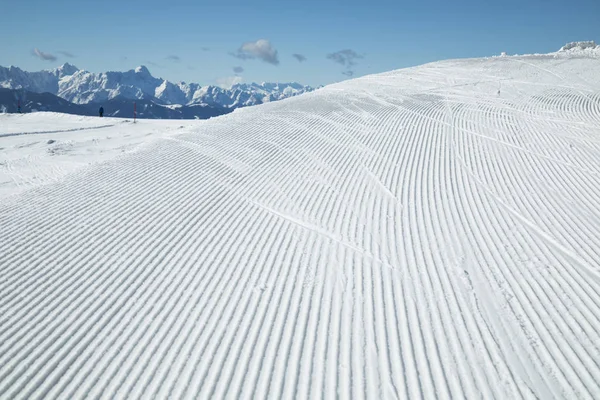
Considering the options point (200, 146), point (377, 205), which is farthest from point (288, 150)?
point (377, 205)

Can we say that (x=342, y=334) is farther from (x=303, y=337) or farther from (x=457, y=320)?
(x=457, y=320)

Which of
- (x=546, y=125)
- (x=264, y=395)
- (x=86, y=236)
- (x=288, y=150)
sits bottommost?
(x=264, y=395)

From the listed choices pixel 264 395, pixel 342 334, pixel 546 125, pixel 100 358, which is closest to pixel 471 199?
pixel 342 334

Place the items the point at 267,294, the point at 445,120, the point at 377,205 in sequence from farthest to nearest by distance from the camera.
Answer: the point at 445,120
the point at 377,205
the point at 267,294

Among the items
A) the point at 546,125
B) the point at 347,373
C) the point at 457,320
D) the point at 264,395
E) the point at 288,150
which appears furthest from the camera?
the point at 546,125

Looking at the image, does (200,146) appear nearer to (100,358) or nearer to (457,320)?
(100,358)

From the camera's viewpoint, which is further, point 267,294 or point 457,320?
point 267,294

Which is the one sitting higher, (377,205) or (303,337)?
(377,205)
